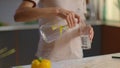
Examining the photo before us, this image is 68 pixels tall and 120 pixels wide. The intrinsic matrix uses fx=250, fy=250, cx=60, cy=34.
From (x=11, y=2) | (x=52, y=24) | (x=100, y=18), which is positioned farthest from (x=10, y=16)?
(x=52, y=24)

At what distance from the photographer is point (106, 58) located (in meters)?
1.57

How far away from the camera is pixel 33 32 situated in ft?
8.99

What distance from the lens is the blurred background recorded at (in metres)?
2.64

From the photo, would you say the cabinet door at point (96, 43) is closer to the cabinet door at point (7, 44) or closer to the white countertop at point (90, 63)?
the cabinet door at point (7, 44)

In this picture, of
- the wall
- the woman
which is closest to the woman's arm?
the woman

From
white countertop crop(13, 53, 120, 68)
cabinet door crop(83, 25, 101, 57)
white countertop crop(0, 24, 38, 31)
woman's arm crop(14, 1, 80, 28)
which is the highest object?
woman's arm crop(14, 1, 80, 28)

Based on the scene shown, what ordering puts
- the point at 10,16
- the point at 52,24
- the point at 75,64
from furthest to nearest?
the point at 10,16, the point at 52,24, the point at 75,64

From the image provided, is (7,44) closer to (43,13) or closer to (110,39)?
(110,39)

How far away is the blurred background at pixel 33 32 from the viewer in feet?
8.65

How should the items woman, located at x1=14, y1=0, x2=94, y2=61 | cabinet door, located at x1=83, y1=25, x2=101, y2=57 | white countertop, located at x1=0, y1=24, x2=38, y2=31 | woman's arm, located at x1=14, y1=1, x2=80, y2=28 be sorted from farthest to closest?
cabinet door, located at x1=83, y1=25, x2=101, y2=57
white countertop, located at x1=0, y1=24, x2=38, y2=31
woman, located at x1=14, y1=0, x2=94, y2=61
woman's arm, located at x1=14, y1=1, x2=80, y2=28

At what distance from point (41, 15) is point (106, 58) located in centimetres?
54

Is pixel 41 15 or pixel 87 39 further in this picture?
pixel 87 39

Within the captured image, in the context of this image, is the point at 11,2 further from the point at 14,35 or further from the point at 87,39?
the point at 87,39

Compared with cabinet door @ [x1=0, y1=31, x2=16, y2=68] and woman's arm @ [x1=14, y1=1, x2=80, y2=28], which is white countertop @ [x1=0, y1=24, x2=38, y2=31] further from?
woman's arm @ [x1=14, y1=1, x2=80, y2=28]
